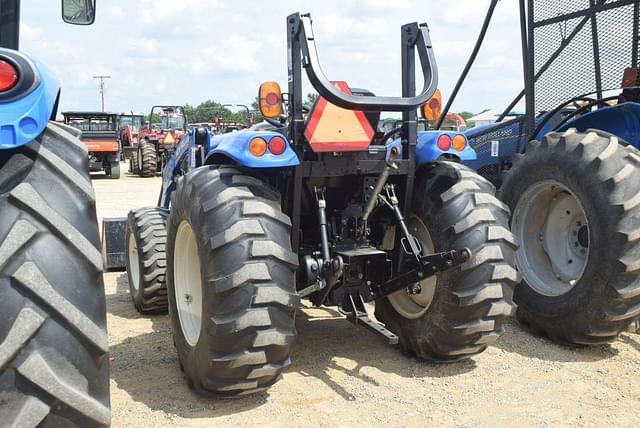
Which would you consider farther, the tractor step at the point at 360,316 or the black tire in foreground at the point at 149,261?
the black tire in foreground at the point at 149,261

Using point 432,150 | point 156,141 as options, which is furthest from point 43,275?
point 156,141

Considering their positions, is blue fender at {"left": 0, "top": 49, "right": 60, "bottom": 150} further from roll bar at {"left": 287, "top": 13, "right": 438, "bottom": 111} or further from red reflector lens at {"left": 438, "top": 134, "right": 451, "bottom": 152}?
red reflector lens at {"left": 438, "top": 134, "right": 451, "bottom": 152}

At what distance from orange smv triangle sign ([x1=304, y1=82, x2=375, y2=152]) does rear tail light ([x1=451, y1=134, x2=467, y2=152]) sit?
0.60 m

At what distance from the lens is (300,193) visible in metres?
3.67

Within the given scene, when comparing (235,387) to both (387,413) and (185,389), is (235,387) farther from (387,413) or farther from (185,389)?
(387,413)

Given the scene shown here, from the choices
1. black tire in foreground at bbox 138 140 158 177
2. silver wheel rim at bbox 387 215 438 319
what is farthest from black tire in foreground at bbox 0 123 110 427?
black tire in foreground at bbox 138 140 158 177

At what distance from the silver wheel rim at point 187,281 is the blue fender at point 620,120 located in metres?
3.14

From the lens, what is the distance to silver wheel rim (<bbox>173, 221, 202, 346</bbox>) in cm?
374

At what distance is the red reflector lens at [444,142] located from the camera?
3.87 metres

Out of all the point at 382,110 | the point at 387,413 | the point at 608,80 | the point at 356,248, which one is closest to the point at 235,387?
the point at 387,413

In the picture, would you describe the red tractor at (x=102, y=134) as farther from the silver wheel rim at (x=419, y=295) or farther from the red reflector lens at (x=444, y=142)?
the red reflector lens at (x=444, y=142)

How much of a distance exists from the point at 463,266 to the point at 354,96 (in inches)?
45.1

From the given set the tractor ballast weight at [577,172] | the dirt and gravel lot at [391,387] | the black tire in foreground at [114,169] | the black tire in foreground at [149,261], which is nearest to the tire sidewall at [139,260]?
the black tire in foreground at [149,261]

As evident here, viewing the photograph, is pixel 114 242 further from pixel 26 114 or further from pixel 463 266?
pixel 26 114
